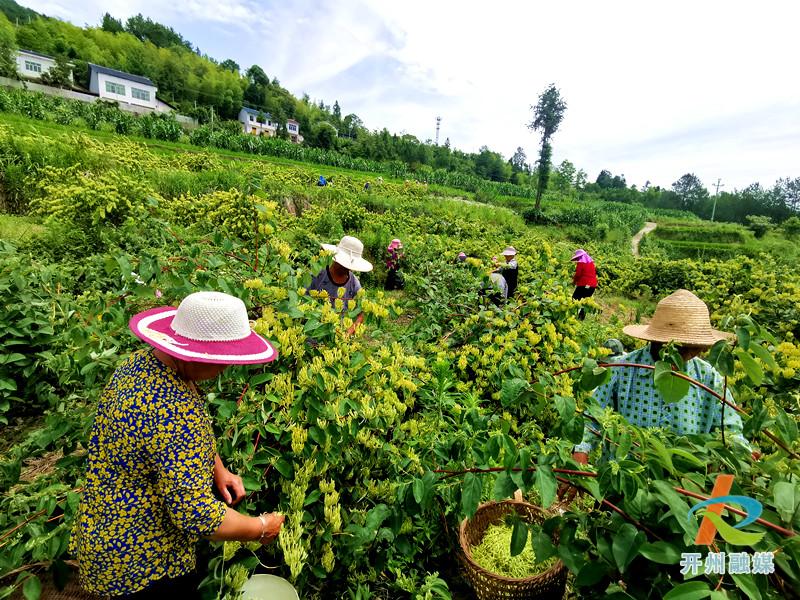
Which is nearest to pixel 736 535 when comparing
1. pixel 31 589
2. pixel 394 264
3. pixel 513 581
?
pixel 513 581

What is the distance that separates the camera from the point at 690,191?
76.0 metres

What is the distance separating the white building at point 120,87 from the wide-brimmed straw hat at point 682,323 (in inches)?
2179

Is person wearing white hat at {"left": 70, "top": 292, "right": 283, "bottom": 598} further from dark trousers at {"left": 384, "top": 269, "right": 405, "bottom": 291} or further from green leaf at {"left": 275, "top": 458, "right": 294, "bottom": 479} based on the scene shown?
dark trousers at {"left": 384, "top": 269, "right": 405, "bottom": 291}

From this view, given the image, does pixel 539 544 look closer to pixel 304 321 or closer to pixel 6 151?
pixel 304 321

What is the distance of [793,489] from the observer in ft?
2.93

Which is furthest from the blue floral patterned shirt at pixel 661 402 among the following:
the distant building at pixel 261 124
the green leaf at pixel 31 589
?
the distant building at pixel 261 124

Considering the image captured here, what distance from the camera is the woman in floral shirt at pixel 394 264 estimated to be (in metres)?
7.99

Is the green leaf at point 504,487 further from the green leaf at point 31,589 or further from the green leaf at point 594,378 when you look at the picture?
the green leaf at point 31,589

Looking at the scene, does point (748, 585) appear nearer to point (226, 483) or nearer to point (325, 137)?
point (226, 483)

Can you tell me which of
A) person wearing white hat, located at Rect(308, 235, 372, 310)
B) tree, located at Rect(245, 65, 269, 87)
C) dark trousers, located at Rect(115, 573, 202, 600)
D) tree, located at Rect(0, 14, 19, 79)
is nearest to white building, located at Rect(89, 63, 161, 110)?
tree, located at Rect(0, 14, 19, 79)

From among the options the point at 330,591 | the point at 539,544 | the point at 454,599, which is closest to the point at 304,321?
the point at 330,591

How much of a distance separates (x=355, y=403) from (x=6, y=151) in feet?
34.2

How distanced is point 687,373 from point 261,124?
69.1 m

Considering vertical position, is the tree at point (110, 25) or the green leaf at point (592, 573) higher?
the tree at point (110, 25)
